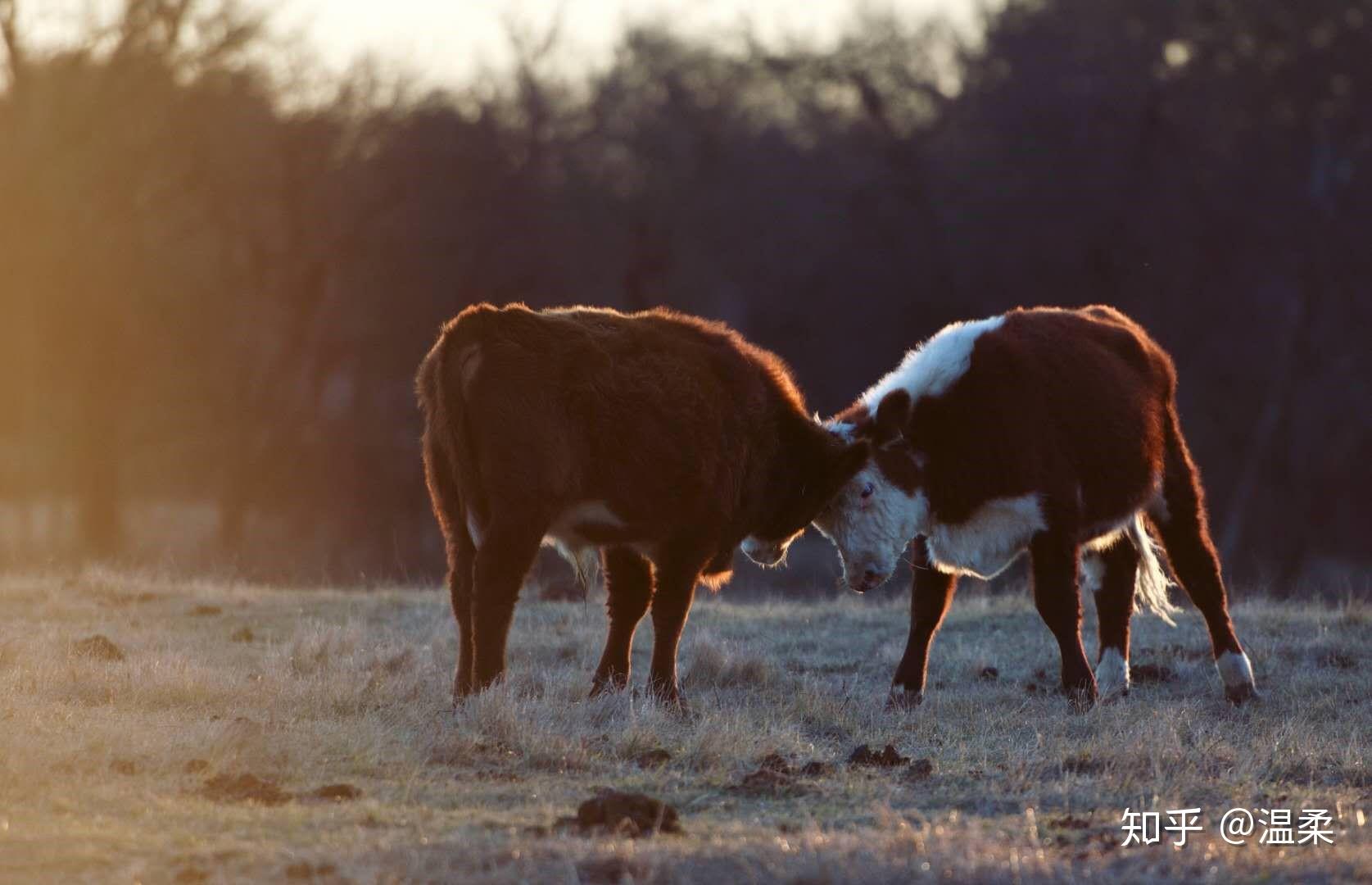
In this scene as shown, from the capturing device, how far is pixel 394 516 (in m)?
30.4

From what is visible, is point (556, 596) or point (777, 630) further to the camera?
point (556, 596)

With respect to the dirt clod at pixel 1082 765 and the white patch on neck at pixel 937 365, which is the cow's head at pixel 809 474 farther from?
Result: the dirt clod at pixel 1082 765

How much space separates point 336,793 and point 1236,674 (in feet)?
17.4

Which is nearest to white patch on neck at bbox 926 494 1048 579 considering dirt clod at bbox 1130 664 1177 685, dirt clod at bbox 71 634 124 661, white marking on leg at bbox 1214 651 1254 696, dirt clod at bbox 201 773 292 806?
white marking on leg at bbox 1214 651 1254 696

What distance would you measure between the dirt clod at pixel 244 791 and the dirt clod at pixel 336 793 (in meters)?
0.10

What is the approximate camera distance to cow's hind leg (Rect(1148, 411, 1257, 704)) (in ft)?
33.4

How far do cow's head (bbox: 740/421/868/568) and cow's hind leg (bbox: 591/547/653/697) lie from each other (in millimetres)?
624

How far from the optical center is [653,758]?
24.4ft

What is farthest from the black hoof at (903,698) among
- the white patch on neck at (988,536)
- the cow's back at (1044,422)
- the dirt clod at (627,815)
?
the dirt clod at (627,815)

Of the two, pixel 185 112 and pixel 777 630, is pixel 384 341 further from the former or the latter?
pixel 777 630

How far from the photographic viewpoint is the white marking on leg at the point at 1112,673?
10055 mm

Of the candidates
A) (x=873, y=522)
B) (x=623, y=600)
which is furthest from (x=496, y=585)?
(x=873, y=522)

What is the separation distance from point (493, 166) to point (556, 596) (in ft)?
69.4

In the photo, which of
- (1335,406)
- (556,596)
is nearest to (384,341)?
(1335,406)
